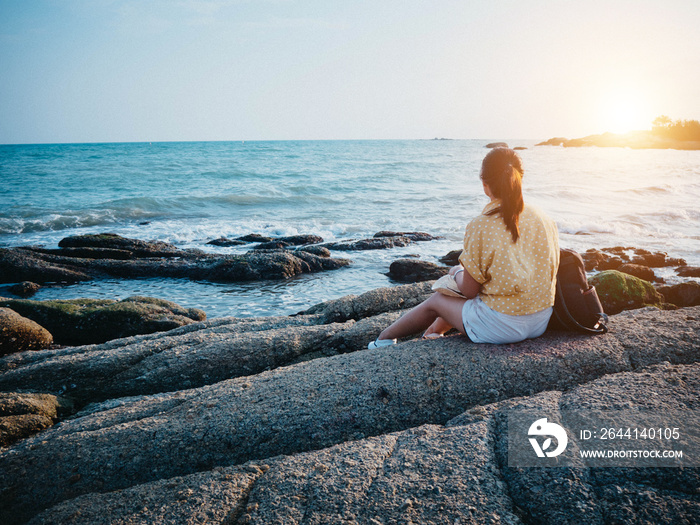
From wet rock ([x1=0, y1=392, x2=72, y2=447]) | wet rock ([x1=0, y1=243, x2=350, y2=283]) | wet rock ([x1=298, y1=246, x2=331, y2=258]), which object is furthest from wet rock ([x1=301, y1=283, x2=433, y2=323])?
wet rock ([x1=298, y1=246, x2=331, y2=258])

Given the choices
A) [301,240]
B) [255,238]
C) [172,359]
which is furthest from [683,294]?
[255,238]

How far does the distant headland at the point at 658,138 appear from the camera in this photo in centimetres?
8606

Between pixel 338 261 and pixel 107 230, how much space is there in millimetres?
12289

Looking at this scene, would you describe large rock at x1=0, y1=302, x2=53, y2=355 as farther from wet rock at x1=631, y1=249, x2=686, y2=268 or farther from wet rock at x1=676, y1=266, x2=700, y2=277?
wet rock at x1=631, y1=249, x2=686, y2=268

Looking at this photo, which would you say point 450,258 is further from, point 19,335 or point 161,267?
point 19,335

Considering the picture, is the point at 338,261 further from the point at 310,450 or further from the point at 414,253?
the point at 310,450

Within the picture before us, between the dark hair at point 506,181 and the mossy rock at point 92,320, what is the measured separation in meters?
5.92

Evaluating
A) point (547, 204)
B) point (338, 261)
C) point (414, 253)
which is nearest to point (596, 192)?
point (547, 204)

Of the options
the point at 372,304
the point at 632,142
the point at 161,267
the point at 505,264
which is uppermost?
the point at 632,142

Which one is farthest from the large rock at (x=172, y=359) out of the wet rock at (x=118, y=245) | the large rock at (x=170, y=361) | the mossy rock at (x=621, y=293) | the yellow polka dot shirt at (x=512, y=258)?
the wet rock at (x=118, y=245)

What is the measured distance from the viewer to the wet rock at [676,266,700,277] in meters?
11.1

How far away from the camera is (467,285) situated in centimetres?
396

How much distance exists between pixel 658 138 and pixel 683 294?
367 feet

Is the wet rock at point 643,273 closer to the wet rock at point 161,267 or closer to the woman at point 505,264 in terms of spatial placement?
the wet rock at point 161,267
